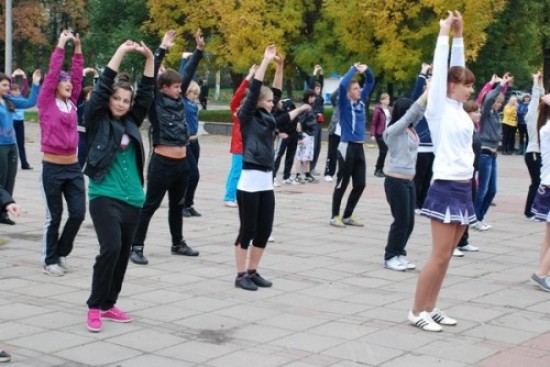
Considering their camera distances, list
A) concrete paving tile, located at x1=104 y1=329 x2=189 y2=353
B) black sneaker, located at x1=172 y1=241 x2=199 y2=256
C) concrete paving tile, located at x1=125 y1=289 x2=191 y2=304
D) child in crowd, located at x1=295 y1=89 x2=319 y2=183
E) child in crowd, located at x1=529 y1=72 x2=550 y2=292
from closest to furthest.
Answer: concrete paving tile, located at x1=104 y1=329 x2=189 y2=353, concrete paving tile, located at x1=125 y1=289 x2=191 y2=304, child in crowd, located at x1=529 y1=72 x2=550 y2=292, black sneaker, located at x1=172 y1=241 x2=199 y2=256, child in crowd, located at x1=295 y1=89 x2=319 y2=183

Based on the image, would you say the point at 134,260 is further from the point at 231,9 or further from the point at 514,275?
the point at 231,9

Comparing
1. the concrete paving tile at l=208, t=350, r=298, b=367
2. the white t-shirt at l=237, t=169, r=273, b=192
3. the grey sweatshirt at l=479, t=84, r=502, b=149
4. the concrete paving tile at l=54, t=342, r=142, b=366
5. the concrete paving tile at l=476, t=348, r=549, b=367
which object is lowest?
the concrete paving tile at l=54, t=342, r=142, b=366

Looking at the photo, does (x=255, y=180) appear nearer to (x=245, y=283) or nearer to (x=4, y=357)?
(x=245, y=283)

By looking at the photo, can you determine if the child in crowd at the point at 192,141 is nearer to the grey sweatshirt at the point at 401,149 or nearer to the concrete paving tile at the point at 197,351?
the grey sweatshirt at the point at 401,149

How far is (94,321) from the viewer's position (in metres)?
6.46

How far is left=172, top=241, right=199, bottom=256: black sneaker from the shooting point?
9516mm

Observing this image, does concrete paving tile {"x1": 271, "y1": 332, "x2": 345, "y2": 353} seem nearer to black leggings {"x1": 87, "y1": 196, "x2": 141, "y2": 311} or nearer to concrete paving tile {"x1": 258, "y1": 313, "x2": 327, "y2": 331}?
concrete paving tile {"x1": 258, "y1": 313, "x2": 327, "y2": 331}

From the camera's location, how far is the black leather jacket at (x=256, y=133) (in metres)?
7.79

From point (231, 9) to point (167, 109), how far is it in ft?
80.7

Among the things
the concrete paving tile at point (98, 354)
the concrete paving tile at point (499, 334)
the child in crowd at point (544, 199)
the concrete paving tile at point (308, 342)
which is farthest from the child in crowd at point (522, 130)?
the concrete paving tile at point (98, 354)

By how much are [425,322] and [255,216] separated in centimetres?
190

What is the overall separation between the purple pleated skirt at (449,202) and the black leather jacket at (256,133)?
71.7 inches

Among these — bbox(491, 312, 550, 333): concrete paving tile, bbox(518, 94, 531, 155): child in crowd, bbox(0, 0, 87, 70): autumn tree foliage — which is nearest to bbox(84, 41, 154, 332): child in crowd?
bbox(491, 312, 550, 333): concrete paving tile

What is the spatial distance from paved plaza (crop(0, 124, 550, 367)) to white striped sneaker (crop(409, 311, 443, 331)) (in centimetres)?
7
